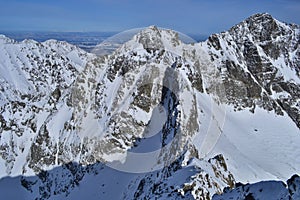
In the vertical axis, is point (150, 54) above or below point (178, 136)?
above

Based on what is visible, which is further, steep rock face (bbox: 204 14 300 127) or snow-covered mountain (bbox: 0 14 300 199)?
steep rock face (bbox: 204 14 300 127)

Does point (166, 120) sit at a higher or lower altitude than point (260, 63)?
lower

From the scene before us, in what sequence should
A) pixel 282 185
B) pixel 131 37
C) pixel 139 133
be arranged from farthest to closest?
pixel 131 37 < pixel 139 133 < pixel 282 185

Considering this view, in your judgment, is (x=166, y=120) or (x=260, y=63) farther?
(x=260, y=63)

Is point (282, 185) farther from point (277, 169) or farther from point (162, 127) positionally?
point (277, 169)

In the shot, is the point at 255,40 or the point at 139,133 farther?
the point at 255,40

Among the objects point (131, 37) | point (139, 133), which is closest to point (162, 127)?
point (139, 133)

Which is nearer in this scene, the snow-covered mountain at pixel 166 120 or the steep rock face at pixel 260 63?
the snow-covered mountain at pixel 166 120

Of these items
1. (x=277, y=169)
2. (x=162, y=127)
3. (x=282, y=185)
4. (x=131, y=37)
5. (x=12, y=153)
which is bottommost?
(x=12, y=153)
